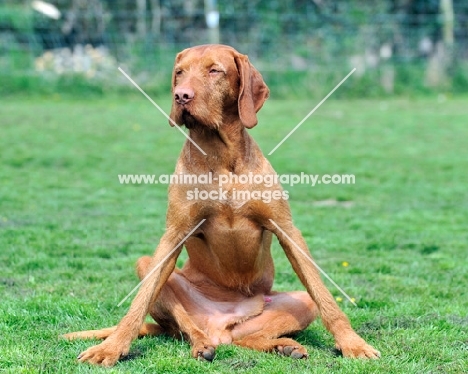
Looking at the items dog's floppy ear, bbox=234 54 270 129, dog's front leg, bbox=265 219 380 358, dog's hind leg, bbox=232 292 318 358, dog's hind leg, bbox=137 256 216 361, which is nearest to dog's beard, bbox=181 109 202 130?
dog's floppy ear, bbox=234 54 270 129

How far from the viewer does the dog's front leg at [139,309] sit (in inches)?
177

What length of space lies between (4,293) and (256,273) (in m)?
2.07

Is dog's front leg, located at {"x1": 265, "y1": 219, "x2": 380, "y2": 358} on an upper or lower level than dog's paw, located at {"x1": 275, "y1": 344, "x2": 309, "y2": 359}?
upper

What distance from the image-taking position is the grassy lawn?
4.77 meters

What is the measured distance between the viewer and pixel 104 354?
4480 millimetres

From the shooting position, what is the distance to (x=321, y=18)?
70.7 ft

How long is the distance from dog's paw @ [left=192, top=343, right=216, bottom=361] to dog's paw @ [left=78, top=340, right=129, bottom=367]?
1.39ft

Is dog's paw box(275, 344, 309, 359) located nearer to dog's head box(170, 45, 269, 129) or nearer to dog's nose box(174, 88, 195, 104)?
dog's head box(170, 45, 269, 129)

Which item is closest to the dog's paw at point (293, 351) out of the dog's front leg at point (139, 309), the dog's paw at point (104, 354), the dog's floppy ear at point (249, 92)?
the dog's front leg at point (139, 309)

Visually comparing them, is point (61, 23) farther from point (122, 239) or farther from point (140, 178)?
point (122, 239)

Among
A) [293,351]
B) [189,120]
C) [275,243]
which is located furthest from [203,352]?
[275,243]

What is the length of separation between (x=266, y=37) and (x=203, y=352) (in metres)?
17.2

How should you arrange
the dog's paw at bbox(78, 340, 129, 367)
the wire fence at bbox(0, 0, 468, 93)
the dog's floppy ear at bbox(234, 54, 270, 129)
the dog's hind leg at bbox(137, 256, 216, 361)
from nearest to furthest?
the dog's paw at bbox(78, 340, 129, 367) → the dog's hind leg at bbox(137, 256, 216, 361) → the dog's floppy ear at bbox(234, 54, 270, 129) → the wire fence at bbox(0, 0, 468, 93)

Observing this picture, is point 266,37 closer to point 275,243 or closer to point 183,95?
point 275,243
